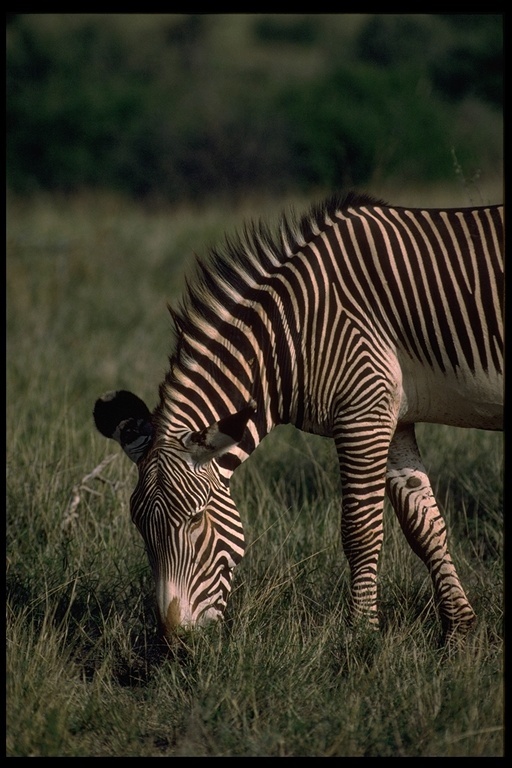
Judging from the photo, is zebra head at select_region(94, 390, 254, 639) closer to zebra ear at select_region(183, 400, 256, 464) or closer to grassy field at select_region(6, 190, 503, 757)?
zebra ear at select_region(183, 400, 256, 464)

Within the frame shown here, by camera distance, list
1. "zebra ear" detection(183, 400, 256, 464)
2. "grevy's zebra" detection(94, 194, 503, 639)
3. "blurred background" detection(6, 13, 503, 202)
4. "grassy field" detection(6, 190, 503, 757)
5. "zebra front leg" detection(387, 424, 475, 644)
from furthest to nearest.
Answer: "blurred background" detection(6, 13, 503, 202)
"zebra front leg" detection(387, 424, 475, 644)
"grevy's zebra" detection(94, 194, 503, 639)
"zebra ear" detection(183, 400, 256, 464)
"grassy field" detection(6, 190, 503, 757)

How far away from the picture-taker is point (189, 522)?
A: 4.00 meters

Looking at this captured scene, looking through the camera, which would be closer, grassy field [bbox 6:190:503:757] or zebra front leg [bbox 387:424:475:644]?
grassy field [bbox 6:190:503:757]

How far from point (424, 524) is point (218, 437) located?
131cm

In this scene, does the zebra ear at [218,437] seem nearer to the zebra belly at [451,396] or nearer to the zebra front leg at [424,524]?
the zebra belly at [451,396]

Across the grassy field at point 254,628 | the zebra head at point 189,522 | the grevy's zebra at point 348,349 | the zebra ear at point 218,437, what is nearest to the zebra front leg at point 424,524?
the grevy's zebra at point 348,349

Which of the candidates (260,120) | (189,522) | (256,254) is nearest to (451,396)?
(256,254)

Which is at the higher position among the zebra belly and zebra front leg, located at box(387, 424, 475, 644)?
the zebra belly

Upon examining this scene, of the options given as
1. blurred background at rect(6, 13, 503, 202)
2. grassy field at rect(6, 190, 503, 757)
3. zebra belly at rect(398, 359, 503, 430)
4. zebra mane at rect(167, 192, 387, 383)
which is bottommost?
grassy field at rect(6, 190, 503, 757)

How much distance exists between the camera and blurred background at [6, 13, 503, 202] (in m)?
19.9

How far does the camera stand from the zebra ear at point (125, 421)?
4.34 m

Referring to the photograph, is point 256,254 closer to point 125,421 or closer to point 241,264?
point 241,264

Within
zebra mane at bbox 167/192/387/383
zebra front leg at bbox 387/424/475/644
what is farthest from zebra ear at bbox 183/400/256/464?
zebra front leg at bbox 387/424/475/644

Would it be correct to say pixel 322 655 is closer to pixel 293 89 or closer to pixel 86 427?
pixel 86 427
